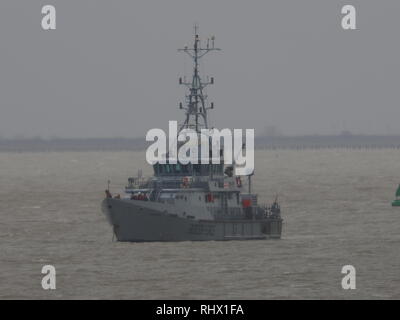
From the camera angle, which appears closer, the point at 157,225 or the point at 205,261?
the point at 205,261

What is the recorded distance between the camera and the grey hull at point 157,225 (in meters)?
85.9

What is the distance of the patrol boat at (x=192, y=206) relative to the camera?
283 feet

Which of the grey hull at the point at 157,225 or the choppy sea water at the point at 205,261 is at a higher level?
the grey hull at the point at 157,225

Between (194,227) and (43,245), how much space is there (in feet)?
35.7

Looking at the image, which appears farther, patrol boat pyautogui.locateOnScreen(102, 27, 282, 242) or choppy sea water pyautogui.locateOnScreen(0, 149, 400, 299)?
patrol boat pyautogui.locateOnScreen(102, 27, 282, 242)

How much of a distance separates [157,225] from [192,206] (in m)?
2.40

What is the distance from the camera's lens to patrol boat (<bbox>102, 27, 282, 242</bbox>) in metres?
86.1

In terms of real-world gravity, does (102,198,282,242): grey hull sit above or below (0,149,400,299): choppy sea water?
above

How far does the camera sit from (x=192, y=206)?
3403 inches

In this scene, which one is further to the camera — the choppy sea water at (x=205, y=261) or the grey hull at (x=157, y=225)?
the grey hull at (x=157, y=225)

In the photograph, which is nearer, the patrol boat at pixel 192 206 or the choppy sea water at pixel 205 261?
the choppy sea water at pixel 205 261
